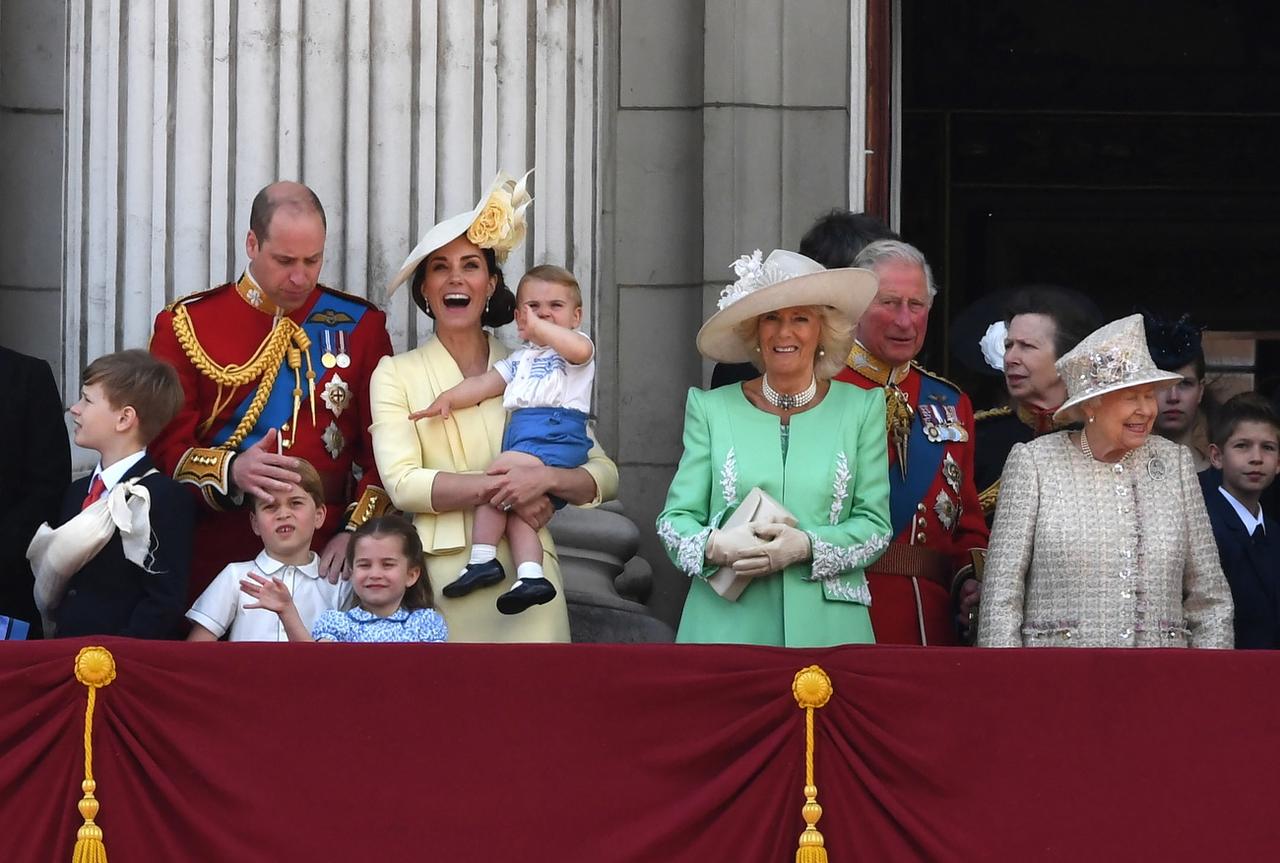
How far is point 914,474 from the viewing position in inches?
275

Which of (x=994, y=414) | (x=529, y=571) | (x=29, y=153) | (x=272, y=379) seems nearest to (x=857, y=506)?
(x=529, y=571)

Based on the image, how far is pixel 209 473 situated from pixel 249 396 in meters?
0.35

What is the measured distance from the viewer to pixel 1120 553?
20.8 feet

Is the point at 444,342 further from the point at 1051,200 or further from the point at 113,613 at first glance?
the point at 1051,200

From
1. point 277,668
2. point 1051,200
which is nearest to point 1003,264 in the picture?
point 1051,200

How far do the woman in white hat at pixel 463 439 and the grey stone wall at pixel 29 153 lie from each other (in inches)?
70.8

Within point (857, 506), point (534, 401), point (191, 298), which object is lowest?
point (857, 506)

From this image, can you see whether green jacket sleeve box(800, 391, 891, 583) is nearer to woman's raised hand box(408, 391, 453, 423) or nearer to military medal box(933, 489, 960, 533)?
military medal box(933, 489, 960, 533)

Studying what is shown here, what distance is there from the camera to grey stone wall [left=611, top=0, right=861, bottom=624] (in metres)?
8.29

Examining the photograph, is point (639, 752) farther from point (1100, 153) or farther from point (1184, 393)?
point (1100, 153)

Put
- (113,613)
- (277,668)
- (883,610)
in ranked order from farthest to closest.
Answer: (883,610)
(113,613)
(277,668)

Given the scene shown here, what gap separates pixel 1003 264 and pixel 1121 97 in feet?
3.03

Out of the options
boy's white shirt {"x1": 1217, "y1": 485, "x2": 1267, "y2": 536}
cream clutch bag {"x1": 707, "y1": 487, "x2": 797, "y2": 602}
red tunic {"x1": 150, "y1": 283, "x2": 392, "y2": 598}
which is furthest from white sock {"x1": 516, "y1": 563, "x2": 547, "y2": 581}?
boy's white shirt {"x1": 1217, "y1": 485, "x2": 1267, "y2": 536}

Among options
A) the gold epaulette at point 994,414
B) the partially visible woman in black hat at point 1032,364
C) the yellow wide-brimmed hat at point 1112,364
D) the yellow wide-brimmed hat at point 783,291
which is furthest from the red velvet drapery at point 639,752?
the gold epaulette at point 994,414
